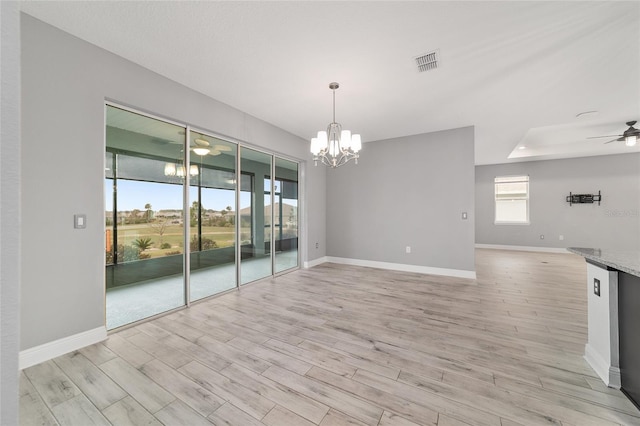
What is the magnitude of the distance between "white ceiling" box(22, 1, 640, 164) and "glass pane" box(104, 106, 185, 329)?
791 mm

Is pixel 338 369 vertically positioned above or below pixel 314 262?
below

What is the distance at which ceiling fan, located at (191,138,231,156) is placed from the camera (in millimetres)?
3500

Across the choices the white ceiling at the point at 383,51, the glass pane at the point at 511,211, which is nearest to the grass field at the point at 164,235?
the white ceiling at the point at 383,51

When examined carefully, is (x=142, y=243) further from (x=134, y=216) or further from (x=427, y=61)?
(x=427, y=61)

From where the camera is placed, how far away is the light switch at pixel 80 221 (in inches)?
91.8

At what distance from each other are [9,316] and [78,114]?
270 cm

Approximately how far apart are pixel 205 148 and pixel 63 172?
5.29 feet

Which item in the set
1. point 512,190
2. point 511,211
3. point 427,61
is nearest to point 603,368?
point 427,61

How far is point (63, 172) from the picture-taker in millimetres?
2266

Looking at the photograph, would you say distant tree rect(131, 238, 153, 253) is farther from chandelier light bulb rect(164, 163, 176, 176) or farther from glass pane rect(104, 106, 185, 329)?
chandelier light bulb rect(164, 163, 176, 176)

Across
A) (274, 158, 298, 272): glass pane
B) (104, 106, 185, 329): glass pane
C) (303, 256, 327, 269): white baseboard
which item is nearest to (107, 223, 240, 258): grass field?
(104, 106, 185, 329): glass pane

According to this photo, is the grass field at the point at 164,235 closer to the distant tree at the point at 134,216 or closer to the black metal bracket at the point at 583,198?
the distant tree at the point at 134,216

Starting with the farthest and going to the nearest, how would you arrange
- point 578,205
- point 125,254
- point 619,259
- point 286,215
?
point 578,205 → point 286,215 → point 125,254 → point 619,259

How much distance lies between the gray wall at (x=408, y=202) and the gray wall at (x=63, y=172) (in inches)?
170
